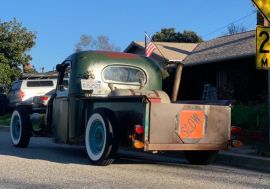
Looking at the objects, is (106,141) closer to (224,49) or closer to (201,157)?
(201,157)

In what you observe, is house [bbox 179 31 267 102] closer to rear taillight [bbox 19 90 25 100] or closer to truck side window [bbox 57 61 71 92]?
rear taillight [bbox 19 90 25 100]

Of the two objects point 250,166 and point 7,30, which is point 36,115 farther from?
point 7,30

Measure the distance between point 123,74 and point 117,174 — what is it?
9.67 ft

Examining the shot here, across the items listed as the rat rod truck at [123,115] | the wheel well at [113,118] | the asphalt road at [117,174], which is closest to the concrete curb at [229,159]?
the asphalt road at [117,174]

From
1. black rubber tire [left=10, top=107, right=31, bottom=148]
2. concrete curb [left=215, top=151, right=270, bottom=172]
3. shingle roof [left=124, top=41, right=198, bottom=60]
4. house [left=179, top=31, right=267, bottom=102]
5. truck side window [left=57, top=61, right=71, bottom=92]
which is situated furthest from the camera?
shingle roof [left=124, top=41, right=198, bottom=60]

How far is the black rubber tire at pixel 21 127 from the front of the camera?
1247 cm

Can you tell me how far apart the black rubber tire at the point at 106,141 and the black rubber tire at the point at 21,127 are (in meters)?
2.98

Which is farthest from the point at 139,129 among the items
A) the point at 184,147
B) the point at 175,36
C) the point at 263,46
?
the point at 175,36

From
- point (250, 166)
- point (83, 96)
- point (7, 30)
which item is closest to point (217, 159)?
point (250, 166)

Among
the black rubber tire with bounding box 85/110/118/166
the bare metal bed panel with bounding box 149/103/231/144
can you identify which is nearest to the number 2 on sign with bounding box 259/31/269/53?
the bare metal bed panel with bounding box 149/103/231/144

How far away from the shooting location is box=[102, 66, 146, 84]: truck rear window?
11.2m

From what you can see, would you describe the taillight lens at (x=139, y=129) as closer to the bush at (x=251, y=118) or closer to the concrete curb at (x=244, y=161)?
the concrete curb at (x=244, y=161)

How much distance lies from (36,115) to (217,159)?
15.8 ft

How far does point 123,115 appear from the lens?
9.59 m
